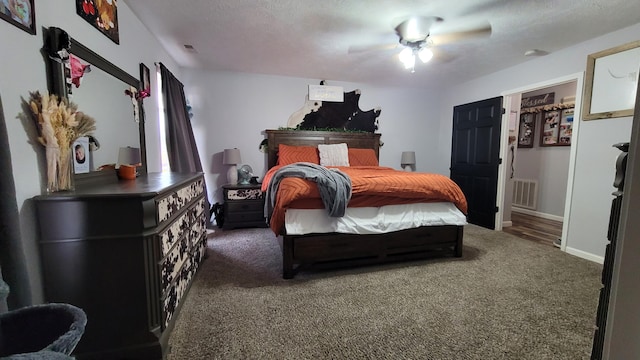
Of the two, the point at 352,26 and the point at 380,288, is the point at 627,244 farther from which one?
the point at 352,26

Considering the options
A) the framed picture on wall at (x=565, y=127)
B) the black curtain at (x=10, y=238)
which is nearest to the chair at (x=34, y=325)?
the black curtain at (x=10, y=238)

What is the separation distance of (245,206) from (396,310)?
2559 millimetres

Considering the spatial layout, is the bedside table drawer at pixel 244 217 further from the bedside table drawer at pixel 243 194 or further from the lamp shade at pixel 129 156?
the lamp shade at pixel 129 156

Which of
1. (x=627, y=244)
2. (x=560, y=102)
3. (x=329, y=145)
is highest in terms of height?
(x=560, y=102)

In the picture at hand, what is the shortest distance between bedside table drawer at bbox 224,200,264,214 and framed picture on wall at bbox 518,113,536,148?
5.02 m

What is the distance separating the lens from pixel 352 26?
2.46 metres

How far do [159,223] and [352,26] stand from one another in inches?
91.2

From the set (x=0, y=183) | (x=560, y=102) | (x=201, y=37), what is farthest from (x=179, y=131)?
(x=560, y=102)

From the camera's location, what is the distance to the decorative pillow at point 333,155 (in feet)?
13.2

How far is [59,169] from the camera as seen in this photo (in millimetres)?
1312

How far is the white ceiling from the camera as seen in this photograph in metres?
2.12

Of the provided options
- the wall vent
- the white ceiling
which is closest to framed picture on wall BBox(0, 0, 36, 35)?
the white ceiling

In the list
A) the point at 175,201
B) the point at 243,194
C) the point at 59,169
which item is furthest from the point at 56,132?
the point at 243,194

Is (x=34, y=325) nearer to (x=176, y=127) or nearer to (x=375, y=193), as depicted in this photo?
(x=375, y=193)
